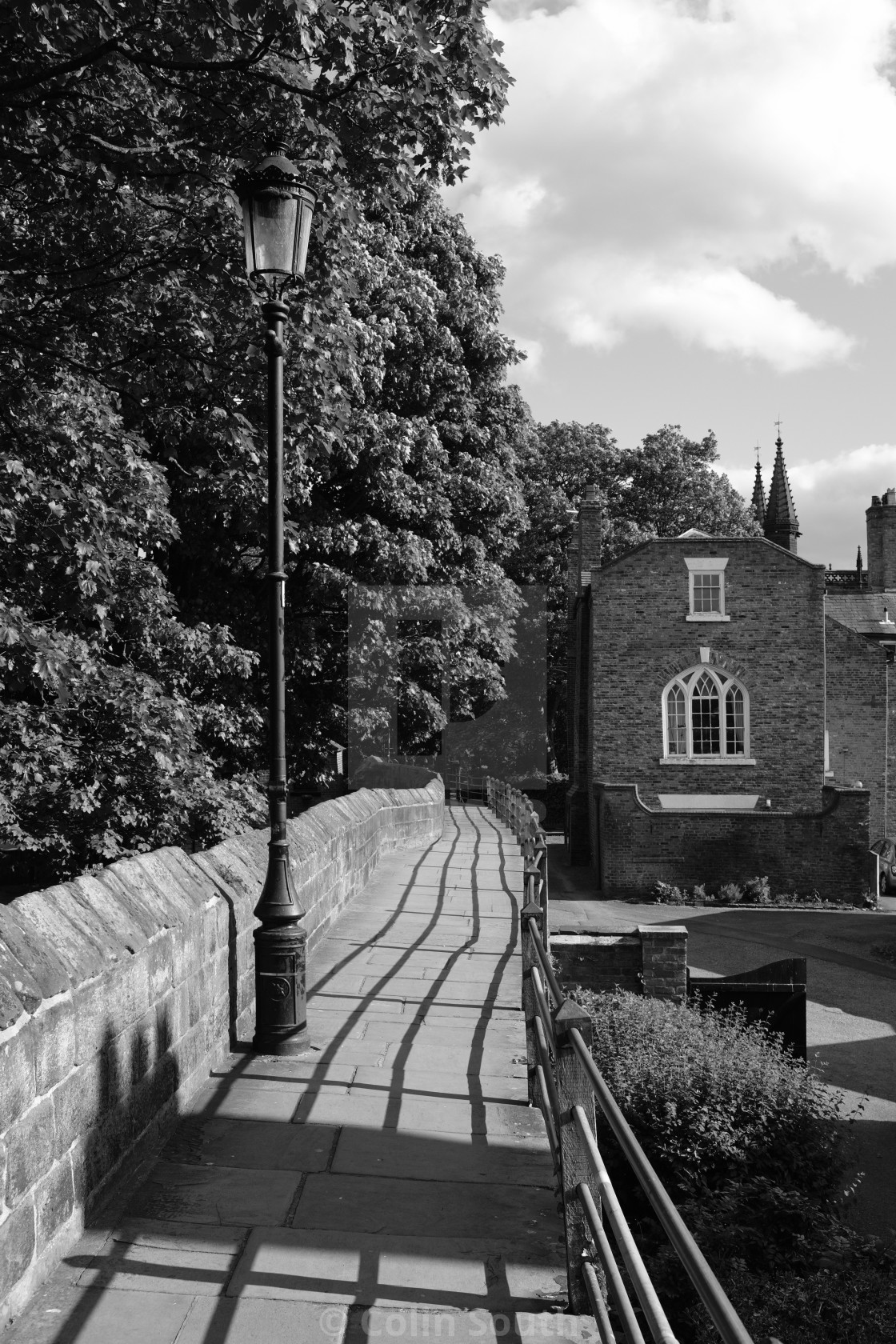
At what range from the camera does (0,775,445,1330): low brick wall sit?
12.1 ft

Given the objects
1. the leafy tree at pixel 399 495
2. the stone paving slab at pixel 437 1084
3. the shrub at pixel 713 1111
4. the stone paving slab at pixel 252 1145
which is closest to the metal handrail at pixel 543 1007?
the stone paving slab at pixel 437 1084

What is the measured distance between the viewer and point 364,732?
22.5 meters

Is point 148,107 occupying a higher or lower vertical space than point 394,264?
lower

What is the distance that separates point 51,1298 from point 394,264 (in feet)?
67.4

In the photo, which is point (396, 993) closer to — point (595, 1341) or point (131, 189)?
A: point (595, 1341)

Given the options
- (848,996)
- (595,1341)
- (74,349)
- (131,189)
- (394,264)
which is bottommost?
(848,996)

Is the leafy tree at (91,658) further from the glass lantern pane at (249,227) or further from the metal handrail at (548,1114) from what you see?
the metal handrail at (548,1114)

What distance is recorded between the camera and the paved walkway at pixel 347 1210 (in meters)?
3.70

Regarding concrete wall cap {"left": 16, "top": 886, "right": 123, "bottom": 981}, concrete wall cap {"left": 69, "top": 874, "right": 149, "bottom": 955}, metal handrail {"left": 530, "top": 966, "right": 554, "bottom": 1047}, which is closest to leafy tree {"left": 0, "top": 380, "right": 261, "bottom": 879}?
concrete wall cap {"left": 69, "top": 874, "right": 149, "bottom": 955}

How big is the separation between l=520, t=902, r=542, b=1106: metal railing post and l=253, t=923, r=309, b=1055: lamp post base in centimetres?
134

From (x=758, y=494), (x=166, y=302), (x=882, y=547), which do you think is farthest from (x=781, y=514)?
(x=166, y=302)

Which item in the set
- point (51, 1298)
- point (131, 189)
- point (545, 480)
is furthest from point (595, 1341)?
point (545, 480)

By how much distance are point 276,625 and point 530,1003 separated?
278cm

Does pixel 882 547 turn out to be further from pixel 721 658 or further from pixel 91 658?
pixel 91 658
